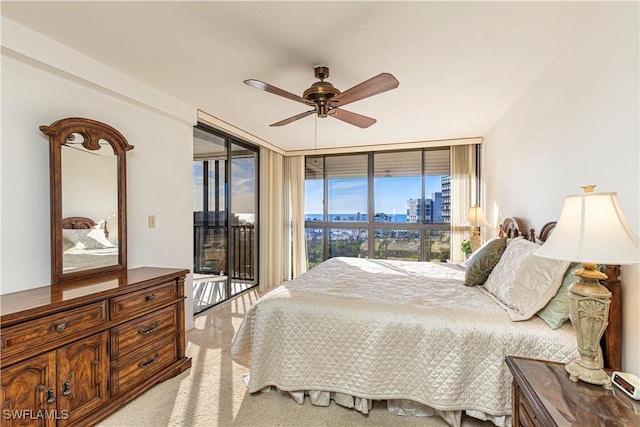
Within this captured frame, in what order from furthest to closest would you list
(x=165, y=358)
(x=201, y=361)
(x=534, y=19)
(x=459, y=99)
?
1. (x=459, y=99)
2. (x=201, y=361)
3. (x=165, y=358)
4. (x=534, y=19)

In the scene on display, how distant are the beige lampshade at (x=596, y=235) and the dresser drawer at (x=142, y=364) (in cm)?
247

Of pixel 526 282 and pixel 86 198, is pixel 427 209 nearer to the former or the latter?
pixel 526 282

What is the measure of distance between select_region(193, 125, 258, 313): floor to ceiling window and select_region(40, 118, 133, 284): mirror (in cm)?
113

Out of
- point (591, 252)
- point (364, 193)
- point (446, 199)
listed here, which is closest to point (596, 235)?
point (591, 252)

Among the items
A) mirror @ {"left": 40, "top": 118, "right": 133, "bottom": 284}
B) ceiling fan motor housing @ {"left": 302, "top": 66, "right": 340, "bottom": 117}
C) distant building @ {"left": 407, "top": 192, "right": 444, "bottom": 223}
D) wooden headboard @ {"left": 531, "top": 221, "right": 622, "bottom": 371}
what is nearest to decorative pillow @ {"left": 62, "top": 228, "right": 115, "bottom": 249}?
mirror @ {"left": 40, "top": 118, "right": 133, "bottom": 284}

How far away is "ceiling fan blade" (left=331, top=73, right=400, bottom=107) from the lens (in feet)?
5.93

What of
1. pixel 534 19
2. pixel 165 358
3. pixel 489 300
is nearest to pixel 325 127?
pixel 534 19

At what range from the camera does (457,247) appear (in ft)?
14.9

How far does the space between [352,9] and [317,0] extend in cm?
20

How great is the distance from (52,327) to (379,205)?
4296 millimetres

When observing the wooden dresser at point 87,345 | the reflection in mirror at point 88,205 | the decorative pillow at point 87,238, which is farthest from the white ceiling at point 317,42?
the wooden dresser at point 87,345

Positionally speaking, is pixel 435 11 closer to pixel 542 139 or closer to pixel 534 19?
pixel 534 19

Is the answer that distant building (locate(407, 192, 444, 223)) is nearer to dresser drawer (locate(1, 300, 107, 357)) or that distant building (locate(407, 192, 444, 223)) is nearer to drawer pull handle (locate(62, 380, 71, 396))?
dresser drawer (locate(1, 300, 107, 357))

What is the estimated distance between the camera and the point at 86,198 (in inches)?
86.7
